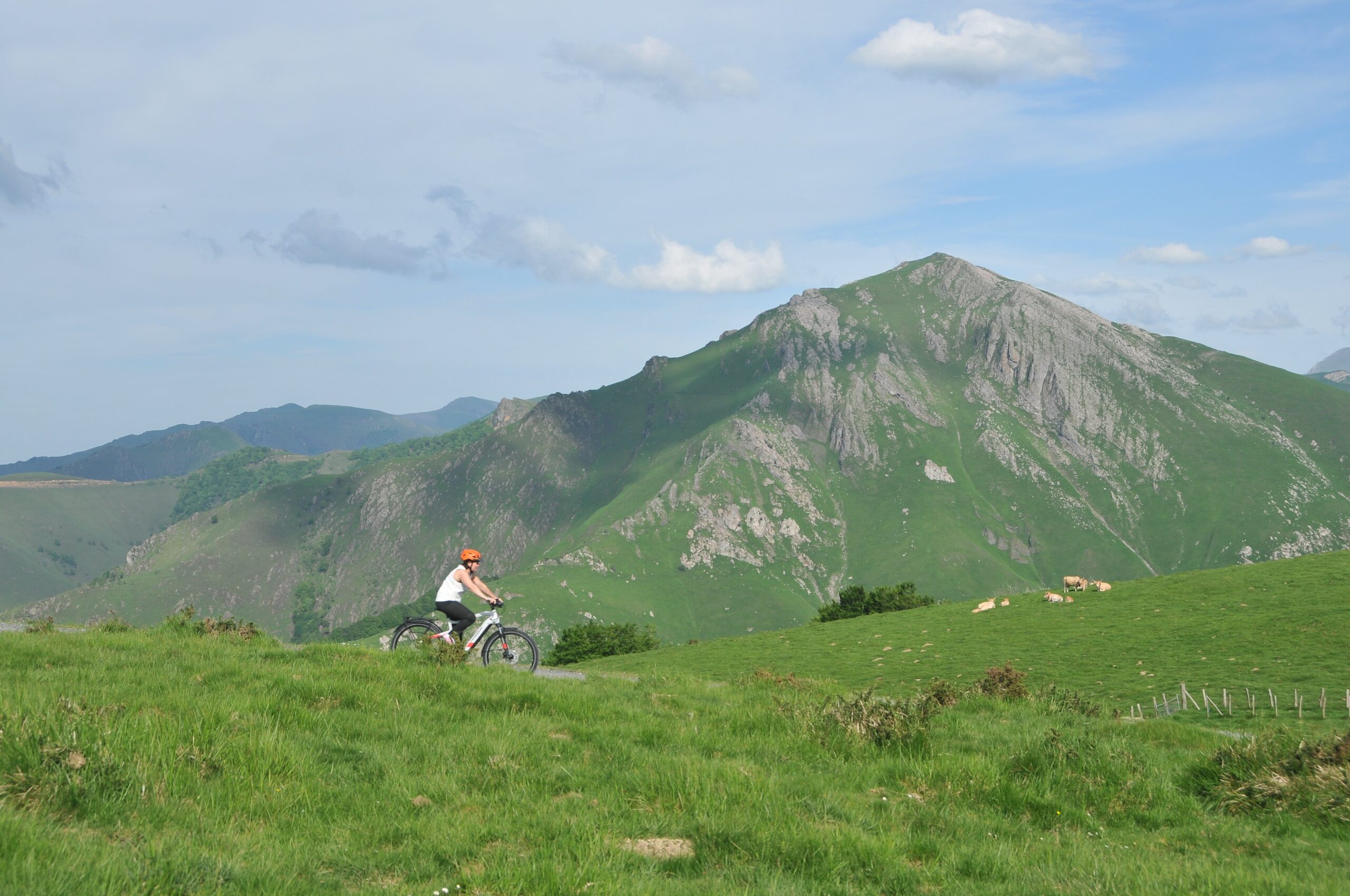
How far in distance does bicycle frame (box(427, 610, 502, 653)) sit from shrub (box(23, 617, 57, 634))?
8.98 metres

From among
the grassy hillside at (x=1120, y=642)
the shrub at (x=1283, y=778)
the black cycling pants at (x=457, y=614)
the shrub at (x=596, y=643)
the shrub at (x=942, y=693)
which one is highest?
the black cycling pants at (x=457, y=614)

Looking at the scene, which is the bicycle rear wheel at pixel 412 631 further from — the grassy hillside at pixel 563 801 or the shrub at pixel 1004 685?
the shrub at pixel 1004 685

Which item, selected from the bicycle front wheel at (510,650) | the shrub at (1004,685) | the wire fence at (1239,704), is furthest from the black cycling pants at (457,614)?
the wire fence at (1239,704)

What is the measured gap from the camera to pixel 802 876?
6.97 meters

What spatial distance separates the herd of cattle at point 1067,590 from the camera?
163 ft

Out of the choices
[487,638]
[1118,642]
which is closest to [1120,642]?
[1118,642]

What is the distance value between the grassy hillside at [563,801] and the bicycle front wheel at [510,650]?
6.48 metres

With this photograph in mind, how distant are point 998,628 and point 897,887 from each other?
135ft

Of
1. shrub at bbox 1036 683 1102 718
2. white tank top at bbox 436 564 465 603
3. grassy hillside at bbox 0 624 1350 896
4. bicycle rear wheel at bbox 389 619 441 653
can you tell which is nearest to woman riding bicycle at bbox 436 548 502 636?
white tank top at bbox 436 564 465 603

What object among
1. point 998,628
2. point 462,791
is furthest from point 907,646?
point 462,791

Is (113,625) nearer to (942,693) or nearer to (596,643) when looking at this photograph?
(942,693)

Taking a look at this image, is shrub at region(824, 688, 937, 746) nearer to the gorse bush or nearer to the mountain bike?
the mountain bike

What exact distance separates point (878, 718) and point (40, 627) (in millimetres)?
20608

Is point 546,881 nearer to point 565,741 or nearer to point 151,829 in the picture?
point 151,829
